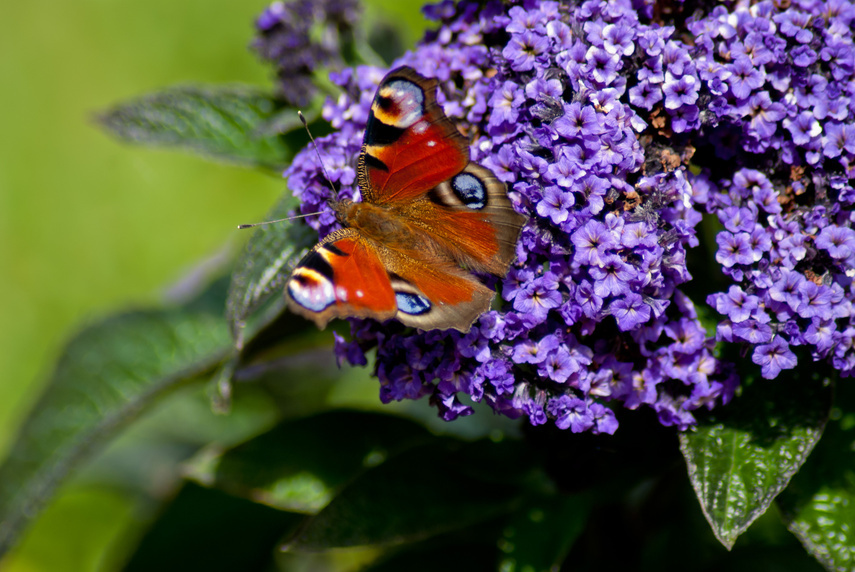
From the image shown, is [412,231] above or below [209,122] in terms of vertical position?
below

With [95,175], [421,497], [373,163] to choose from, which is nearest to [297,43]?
[373,163]

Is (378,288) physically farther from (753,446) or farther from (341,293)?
(753,446)

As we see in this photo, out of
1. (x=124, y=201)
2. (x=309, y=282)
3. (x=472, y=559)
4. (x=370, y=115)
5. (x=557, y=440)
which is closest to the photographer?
(x=309, y=282)

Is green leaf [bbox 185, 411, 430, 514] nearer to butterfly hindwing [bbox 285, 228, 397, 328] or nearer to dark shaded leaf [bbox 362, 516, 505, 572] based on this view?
dark shaded leaf [bbox 362, 516, 505, 572]

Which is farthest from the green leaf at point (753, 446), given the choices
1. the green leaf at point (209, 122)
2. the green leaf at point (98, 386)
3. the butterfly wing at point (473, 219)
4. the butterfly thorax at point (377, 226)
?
the green leaf at point (98, 386)

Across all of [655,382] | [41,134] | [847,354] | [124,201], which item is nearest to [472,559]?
[655,382]

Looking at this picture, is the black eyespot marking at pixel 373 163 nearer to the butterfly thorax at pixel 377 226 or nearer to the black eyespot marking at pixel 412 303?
the butterfly thorax at pixel 377 226

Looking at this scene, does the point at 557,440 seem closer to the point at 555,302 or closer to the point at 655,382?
the point at 655,382
